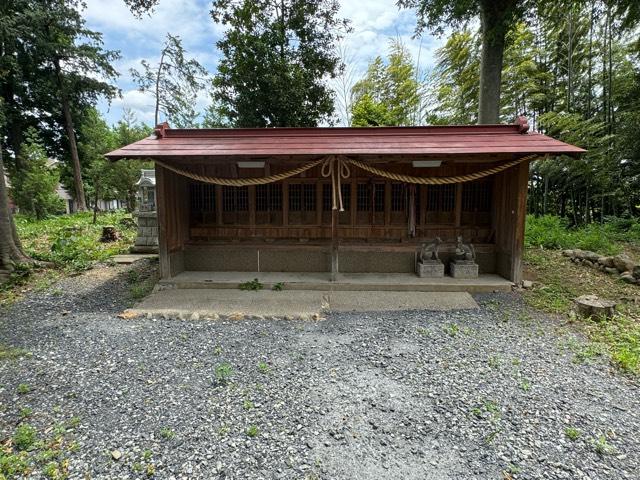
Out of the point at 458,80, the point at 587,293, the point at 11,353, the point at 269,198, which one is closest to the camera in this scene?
the point at 11,353

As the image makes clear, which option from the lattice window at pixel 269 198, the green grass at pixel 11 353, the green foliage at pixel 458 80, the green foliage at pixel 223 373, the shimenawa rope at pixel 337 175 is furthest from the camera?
the green foliage at pixel 458 80

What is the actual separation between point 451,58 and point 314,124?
730 cm

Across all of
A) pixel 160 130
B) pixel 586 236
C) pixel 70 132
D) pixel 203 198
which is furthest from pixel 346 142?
pixel 70 132

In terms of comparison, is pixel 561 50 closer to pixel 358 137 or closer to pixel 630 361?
pixel 358 137

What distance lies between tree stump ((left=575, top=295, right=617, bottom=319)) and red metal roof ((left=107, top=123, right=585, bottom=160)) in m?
2.11

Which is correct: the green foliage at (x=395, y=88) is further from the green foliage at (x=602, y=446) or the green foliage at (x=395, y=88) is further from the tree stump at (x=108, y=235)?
the green foliage at (x=602, y=446)

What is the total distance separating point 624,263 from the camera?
569cm

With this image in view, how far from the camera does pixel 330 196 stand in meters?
6.10

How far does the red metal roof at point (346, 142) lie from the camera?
195 inches

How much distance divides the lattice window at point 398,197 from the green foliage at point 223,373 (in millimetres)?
4176

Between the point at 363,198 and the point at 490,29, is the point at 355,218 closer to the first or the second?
the point at 363,198

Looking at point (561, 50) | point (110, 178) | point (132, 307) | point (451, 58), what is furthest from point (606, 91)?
point (110, 178)

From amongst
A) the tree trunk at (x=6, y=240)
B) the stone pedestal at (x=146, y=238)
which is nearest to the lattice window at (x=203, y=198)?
the stone pedestal at (x=146, y=238)

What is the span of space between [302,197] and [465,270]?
10.5ft
